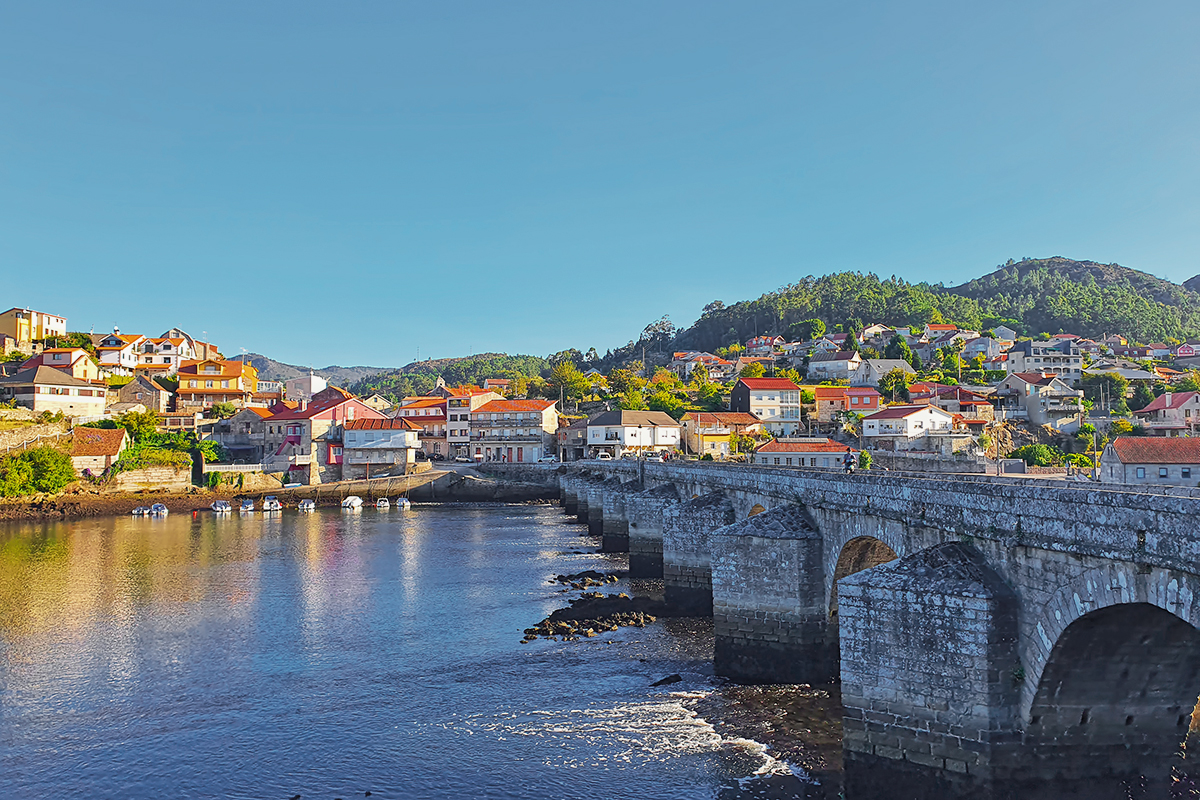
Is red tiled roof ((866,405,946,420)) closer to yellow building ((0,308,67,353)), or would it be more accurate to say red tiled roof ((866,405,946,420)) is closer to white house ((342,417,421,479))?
white house ((342,417,421,479))

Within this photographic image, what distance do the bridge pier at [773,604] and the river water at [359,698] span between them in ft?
2.71

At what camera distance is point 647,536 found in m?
40.6

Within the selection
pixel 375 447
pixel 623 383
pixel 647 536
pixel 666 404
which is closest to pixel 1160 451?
pixel 647 536

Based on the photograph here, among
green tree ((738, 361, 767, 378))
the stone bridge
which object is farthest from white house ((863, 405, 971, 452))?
the stone bridge

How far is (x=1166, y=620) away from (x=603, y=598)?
2476cm

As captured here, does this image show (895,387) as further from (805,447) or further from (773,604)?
(773,604)

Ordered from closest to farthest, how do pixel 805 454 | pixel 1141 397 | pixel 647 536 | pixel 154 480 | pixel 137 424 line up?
pixel 647 536, pixel 805 454, pixel 154 480, pixel 137 424, pixel 1141 397

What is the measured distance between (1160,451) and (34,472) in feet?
283

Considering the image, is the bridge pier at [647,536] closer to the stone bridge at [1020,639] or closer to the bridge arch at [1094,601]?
the stone bridge at [1020,639]

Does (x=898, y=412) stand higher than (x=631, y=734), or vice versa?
(x=898, y=412)

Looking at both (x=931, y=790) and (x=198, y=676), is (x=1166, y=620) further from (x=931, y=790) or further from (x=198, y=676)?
(x=198, y=676)

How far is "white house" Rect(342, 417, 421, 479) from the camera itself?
90.9 meters

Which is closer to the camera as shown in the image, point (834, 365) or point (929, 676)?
point (929, 676)

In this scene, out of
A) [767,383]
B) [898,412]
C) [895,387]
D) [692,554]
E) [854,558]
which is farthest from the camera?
[895,387]
